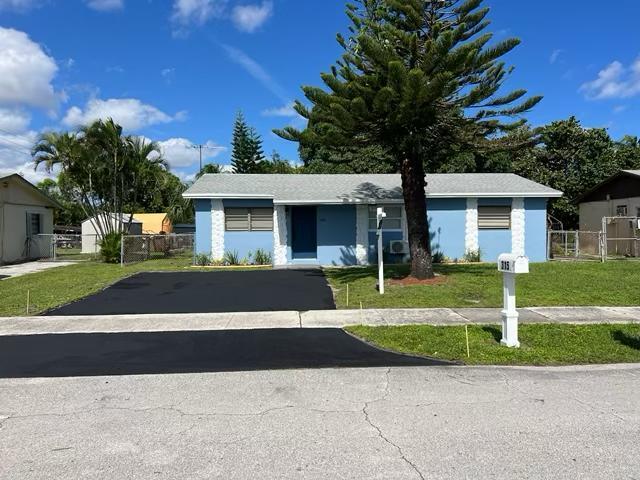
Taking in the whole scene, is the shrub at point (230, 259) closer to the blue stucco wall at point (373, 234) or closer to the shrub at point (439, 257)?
the blue stucco wall at point (373, 234)

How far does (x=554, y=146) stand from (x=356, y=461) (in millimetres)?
35016

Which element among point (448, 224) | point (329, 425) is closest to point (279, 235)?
point (448, 224)

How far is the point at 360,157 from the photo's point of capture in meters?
34.4

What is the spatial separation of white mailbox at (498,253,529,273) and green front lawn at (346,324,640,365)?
3.65ft

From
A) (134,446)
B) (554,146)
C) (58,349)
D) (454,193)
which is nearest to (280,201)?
(454,193)

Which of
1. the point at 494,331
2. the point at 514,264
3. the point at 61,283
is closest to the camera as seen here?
the point at 514,264

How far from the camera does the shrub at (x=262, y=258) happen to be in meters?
19.8

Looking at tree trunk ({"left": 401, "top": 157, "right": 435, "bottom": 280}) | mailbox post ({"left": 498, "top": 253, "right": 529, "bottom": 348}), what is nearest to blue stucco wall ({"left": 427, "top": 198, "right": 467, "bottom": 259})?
tree trunk ({"left": 401, "top": 157, "right": 435, "bottom": 280})

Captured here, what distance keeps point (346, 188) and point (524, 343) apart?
1416 centimetres

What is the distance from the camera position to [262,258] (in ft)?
64.8

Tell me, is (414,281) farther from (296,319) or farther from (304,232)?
(304,232)

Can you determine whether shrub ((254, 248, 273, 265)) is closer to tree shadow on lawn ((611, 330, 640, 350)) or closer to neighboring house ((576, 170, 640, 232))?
tree shadow on lawn ((611, 330, 640, 350))

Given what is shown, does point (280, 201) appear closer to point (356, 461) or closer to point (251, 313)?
point (251, 313)

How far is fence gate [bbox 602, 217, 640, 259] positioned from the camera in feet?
74.6
